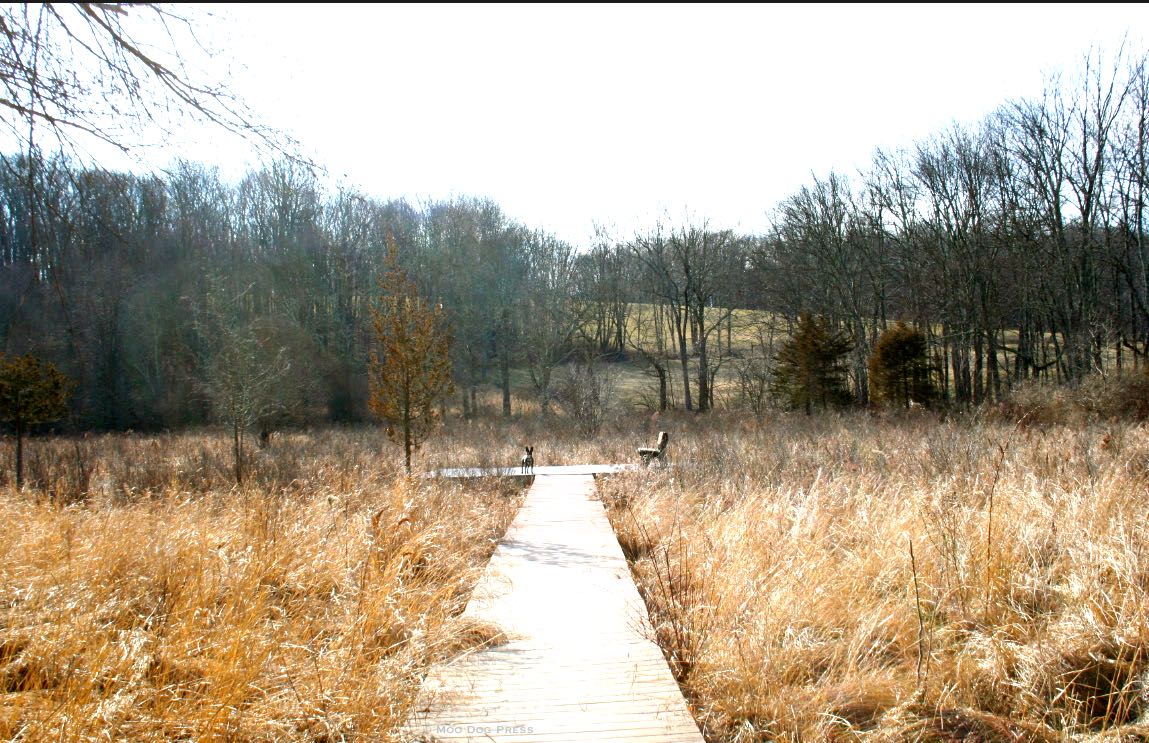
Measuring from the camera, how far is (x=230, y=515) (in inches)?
243

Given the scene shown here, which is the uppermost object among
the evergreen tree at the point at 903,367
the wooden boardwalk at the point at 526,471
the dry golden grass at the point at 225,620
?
the evergreen tree at the point at 903,367

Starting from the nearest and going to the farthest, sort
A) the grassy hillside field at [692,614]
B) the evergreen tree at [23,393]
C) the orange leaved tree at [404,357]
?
the grassy hillside field at [692,614]
the orange leaved tree at [404,357]
the evergreen tree at [23,393]

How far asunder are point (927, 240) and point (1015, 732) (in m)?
29.9

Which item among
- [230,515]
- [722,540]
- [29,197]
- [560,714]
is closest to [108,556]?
[230,515]

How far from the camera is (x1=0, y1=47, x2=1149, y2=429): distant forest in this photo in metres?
25.3

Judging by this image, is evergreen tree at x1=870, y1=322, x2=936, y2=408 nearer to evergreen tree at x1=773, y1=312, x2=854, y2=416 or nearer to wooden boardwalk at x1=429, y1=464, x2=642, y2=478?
evergreen tree at x1=773, y1=312, x2=854, y2=416

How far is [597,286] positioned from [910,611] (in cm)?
3648

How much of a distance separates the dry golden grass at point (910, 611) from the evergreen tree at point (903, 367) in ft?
63.1

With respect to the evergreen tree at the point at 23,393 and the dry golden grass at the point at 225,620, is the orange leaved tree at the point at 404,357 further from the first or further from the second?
the evergreen tree at the point at 23,393

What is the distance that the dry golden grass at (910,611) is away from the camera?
10.6 ft

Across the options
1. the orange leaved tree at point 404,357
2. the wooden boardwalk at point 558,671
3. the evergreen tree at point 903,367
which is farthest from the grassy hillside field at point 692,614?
the evergreen tree at point 903,367

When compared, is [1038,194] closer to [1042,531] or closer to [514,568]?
[1042,531]

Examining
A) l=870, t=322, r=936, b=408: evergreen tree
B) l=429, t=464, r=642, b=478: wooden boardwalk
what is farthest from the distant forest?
l=429, t=464, r=642, b=478: wooden boardwalk

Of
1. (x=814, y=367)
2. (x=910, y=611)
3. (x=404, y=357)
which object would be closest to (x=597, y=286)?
(x=814, y=367)
